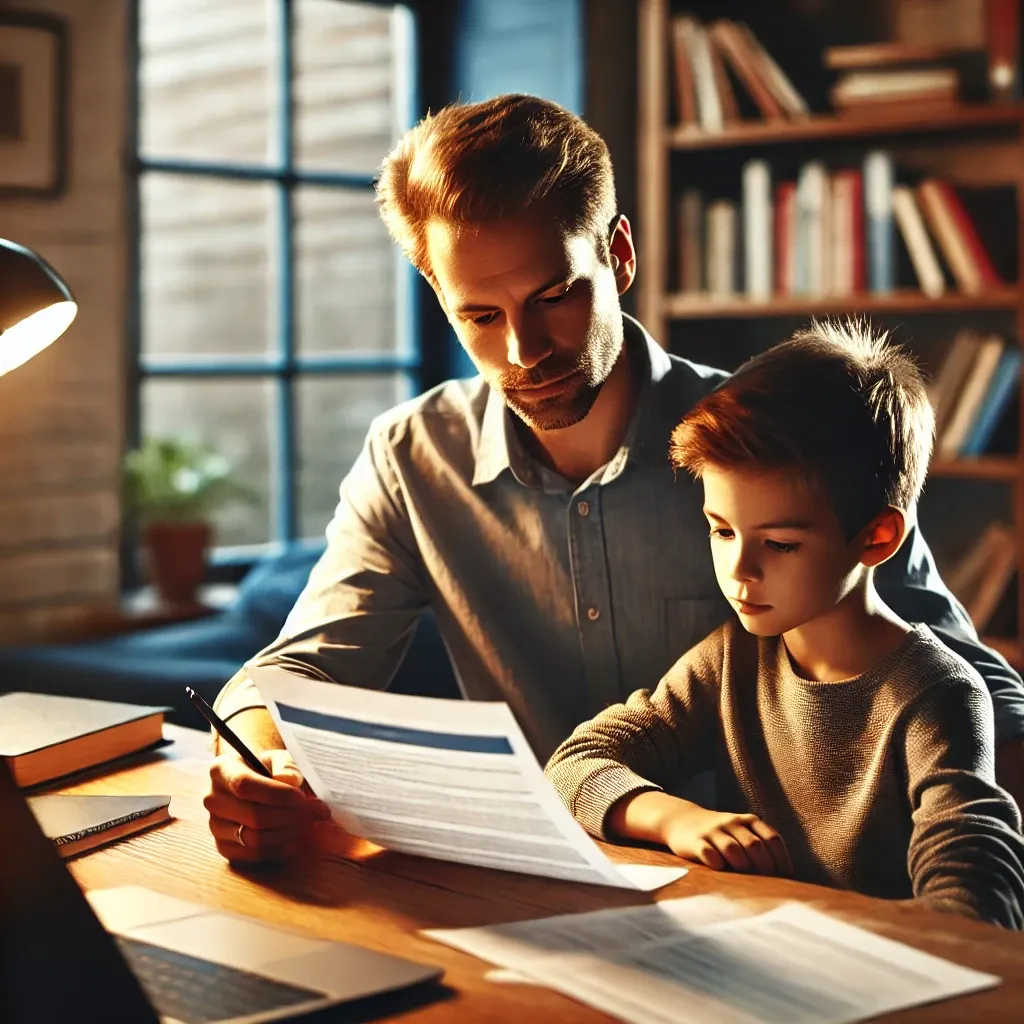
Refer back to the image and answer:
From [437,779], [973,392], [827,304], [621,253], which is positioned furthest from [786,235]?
[437,779]

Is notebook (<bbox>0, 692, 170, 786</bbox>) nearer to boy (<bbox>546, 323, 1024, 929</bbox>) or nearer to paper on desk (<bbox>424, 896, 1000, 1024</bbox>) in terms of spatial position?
boy (<bbox>546, 323, 1024, 929</bbox>)

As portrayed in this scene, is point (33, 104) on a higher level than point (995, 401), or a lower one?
higher

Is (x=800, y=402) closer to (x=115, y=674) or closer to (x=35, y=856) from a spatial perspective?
(x=35, y=856)

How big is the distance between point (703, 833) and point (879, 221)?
248 centimetres

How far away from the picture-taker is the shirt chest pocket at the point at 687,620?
1.64m

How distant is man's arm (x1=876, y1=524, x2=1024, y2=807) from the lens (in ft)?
4.50

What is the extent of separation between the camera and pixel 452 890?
1.12 meters

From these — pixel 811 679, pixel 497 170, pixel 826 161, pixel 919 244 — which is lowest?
pixel 811 679

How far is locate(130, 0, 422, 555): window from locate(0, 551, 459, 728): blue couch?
46 cm

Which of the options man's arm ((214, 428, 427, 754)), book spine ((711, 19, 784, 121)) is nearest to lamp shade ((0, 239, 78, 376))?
man's arm ((214, 428, 427, 754))

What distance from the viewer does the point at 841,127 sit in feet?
11.2

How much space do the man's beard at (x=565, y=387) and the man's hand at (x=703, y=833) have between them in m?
0.46

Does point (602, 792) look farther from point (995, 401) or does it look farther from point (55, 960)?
point (995, 401)

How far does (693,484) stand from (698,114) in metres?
2.18
